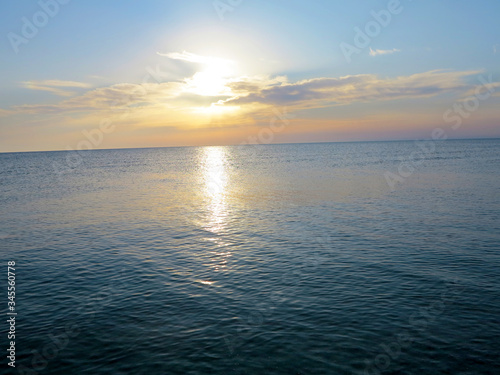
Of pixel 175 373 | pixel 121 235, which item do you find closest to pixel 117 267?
pixel 121 235

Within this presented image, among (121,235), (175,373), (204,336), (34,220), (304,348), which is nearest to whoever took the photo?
(175,373)

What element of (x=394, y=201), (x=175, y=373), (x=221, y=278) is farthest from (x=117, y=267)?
(x=394, y=201)

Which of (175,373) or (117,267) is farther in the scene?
(117,267)

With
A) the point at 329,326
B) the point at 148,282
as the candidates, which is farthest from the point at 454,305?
the point at 148,282

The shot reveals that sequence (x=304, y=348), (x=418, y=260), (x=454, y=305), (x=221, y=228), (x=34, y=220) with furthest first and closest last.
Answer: (x=34, y=220) < (x=221, y=228) < (x=418, y=260) < (x=454, y=305) < (x=304, y=348)

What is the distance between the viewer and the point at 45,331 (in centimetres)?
1938

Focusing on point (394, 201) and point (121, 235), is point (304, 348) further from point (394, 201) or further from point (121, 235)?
point (394, 201)

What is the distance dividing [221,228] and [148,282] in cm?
1851

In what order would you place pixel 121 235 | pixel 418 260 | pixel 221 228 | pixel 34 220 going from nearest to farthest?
pixel 418 260
pixel 121 235
pixel 221 228
pixel 34 220

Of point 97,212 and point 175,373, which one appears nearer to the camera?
point 175,373

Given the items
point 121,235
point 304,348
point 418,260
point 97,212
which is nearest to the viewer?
point 304,348

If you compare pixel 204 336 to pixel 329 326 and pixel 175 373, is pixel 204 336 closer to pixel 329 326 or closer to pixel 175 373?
pixel 175 373

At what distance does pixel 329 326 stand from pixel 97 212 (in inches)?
1815

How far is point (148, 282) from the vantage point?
26484 mm
